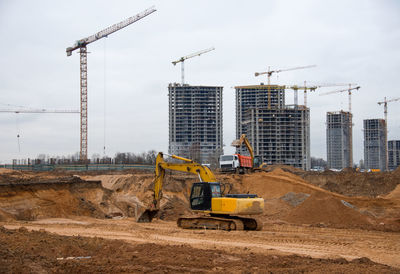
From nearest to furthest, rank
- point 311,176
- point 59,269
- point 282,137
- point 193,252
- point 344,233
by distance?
point 59,269, point 193,252, point 344,233, point 311,176, point 282,137

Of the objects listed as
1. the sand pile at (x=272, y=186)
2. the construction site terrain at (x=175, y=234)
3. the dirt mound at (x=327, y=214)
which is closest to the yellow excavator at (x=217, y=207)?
the construction site terrain at (x=175, y=234)

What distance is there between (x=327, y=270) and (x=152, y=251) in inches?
198

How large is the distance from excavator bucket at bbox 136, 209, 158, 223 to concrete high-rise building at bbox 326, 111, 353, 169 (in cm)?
11168

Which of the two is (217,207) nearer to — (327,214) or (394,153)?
(327,214)

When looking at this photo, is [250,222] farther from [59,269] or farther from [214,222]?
[59,269]

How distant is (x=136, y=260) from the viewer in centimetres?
1169

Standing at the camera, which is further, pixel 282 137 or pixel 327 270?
pixel 282 137

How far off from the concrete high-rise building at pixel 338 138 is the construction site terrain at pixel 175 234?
3850 inches

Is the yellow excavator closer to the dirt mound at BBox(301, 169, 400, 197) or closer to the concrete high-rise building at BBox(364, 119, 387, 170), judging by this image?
the dirt mound at BBox(301, 169, 400, 197)

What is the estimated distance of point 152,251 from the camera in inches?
514

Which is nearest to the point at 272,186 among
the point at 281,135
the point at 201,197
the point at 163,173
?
the point at 163,173

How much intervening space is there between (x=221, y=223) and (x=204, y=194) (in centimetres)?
150

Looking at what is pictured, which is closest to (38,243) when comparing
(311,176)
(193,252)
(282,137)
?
(193,252)

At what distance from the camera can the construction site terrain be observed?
11.3 m
